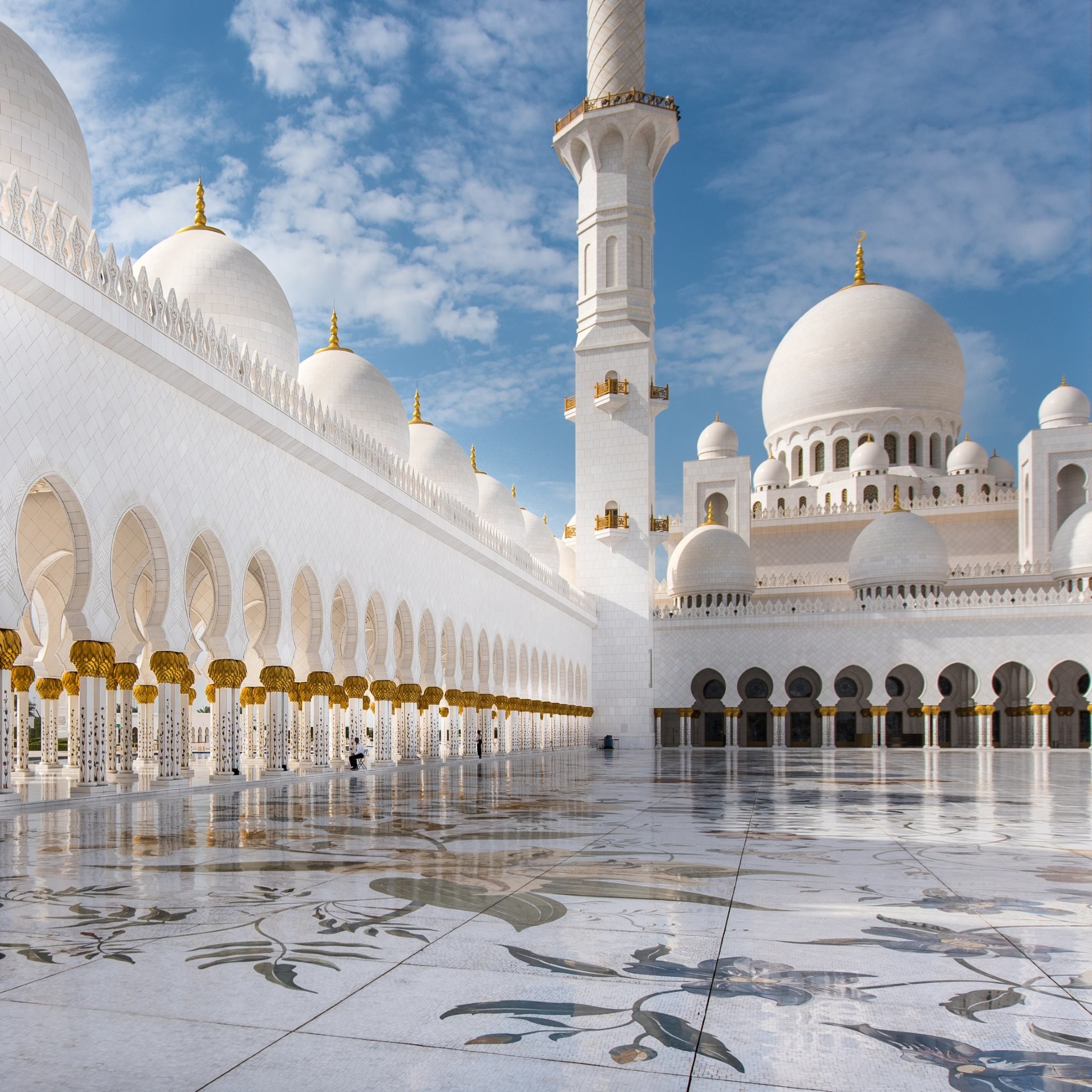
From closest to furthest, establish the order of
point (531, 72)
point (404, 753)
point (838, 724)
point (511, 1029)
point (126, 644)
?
point (511, 1029)
point (126, 644)
point (404, 753)
point (531, 72)
point (838, 724)

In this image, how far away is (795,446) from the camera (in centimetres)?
3219

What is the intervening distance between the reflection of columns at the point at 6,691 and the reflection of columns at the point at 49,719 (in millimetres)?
5086

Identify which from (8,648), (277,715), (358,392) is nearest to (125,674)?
(8,648)

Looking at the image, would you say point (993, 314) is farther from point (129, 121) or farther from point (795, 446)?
point (129, 121)

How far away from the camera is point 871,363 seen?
30.3 meters

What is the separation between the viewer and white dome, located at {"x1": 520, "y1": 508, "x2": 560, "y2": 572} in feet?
89.0

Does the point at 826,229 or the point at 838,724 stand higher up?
the point at 826,229

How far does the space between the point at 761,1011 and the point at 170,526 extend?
802 centimetres

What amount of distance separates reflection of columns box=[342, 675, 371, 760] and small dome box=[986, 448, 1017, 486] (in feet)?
73.2

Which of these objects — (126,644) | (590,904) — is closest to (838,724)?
(126,644)

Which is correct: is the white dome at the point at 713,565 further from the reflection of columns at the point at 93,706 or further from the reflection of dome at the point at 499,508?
the reflection of columns at the point at 93,706

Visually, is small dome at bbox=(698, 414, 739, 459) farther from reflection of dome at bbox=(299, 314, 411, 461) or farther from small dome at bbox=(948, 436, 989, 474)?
reflection of dome at bbox=(299, 314, 411, 461)

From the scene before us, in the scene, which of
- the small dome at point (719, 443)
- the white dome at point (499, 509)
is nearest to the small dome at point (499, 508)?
the white dome at point (499, 509)

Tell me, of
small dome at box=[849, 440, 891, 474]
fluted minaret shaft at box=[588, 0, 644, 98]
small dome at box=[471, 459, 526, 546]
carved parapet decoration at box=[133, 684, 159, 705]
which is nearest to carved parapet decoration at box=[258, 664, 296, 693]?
carved parapet decoration at box=[133, 684, 159, 705]
